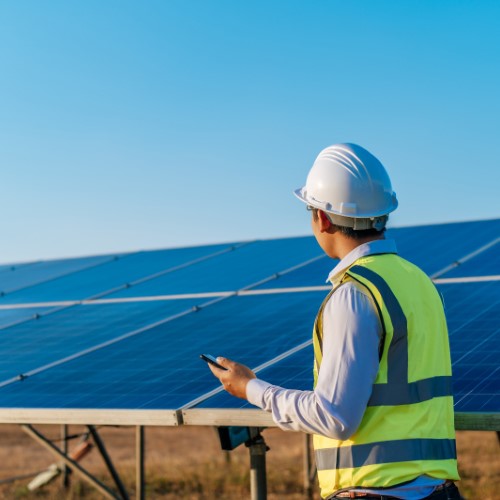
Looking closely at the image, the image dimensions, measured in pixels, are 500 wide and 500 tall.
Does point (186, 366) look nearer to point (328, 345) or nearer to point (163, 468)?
point (328, 345)

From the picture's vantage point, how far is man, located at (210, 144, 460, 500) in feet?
10.6

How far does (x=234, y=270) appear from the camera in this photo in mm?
11156

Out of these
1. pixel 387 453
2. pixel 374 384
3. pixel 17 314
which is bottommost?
pixel 387 453

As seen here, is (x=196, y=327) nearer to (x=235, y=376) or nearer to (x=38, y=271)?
(x=235, y=376)

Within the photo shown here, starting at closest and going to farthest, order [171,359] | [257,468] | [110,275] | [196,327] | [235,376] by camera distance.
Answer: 1. [235,376]
2. [257,468]
3. [171,359]
4. [196,327]
5. [110,275]

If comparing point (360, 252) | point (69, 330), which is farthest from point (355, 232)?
point (69, 330)

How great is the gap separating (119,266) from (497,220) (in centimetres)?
554

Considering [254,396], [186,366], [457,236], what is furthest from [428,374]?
[457,236]

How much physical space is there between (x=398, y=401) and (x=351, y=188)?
87cm

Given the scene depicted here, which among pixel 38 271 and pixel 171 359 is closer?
pixel 171 359

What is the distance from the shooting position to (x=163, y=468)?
1847 cm

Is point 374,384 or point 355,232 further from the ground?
point 355,232

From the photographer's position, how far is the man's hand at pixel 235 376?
361cm

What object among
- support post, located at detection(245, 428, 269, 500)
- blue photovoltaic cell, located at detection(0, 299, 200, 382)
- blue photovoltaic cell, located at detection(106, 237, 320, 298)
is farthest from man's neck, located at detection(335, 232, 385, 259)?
blue photovoltaic cell, located at detection(106, 237, 320, 298)
